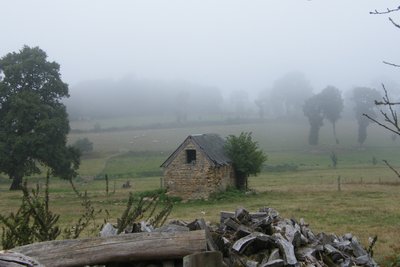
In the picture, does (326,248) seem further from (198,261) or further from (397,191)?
(397,191)

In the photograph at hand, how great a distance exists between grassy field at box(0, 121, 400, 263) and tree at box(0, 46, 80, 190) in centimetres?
271

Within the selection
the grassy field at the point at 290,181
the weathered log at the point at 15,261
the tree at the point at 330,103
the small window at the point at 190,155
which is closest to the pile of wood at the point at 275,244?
the grassy field at the point at 290,181

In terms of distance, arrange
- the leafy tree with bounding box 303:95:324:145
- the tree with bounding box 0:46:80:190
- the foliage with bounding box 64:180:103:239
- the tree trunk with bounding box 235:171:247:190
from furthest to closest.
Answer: the leafy tree with bounding box 303:95:324:145 → the tree with bounding box 0:46:80:190 → the tree trunk with bounding box 235:171:247:190 → the foliage with bounding box 64:180:103:239

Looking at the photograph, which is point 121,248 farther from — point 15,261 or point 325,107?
point 325,107

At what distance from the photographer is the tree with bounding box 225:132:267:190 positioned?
34375 millimetres

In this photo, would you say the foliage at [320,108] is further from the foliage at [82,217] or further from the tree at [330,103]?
the foliage at [82,217]

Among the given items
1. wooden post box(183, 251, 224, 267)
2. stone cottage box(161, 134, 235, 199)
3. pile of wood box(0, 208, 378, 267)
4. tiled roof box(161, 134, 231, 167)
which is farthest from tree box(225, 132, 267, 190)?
wooden post box(183, 251, 224, 267)

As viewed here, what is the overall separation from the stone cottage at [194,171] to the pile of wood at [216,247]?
20.1 m

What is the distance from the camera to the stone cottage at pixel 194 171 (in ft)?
102

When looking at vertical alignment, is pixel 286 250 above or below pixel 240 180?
above

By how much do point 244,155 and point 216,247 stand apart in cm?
2791

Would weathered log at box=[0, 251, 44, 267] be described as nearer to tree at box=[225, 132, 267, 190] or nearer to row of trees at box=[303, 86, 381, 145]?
tree at box=[225, 132, 267, 190]

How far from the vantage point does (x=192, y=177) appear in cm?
3144

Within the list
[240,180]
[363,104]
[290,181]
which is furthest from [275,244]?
[363,104]
